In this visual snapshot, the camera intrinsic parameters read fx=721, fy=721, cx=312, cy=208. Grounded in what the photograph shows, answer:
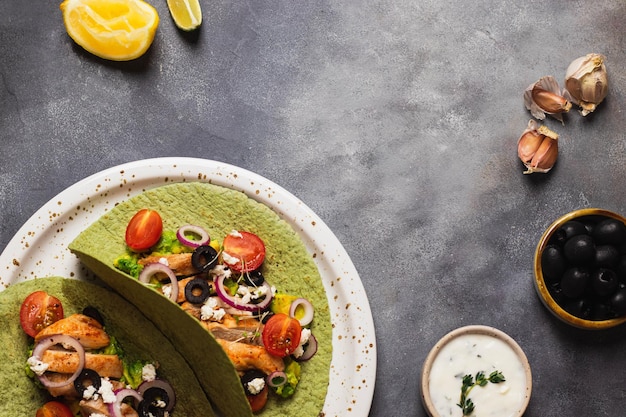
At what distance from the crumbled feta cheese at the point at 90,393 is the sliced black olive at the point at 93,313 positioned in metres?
0.43

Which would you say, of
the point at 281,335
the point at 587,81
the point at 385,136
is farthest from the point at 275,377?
the point at 587,81

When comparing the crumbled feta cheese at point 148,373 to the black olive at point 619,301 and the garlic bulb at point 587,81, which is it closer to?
the black olive at point 619,301

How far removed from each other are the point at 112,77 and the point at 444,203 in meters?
2.52

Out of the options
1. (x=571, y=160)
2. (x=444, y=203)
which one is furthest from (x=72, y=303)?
(x=571, y=160)

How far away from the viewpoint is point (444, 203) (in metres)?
5.14

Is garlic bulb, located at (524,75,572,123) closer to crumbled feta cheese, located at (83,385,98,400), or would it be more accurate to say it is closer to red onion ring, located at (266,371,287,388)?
red onion ring, located at (266,371,287,388)

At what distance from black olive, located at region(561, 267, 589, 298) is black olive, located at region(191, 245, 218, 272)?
229 cm

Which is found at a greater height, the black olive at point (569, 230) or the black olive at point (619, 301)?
the black olive at point (569, 230)

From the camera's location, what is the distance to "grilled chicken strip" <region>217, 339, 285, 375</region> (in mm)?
4422

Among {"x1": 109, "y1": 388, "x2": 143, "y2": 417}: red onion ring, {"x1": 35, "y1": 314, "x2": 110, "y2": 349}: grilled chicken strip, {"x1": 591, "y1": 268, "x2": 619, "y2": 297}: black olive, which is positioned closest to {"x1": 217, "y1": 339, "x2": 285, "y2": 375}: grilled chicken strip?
{"x1": 109, "y1": 388, "x2": 143, "y2": 417}: red onion ring

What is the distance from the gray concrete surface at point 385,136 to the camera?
505 centimetres

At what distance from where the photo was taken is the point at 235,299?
454 cm

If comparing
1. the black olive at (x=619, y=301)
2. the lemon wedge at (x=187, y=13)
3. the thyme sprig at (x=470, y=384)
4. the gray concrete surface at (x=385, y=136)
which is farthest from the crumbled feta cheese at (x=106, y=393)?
the black olive at (x=619, y=301)

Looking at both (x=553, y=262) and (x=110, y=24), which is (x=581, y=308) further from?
(x=110, y=24)
